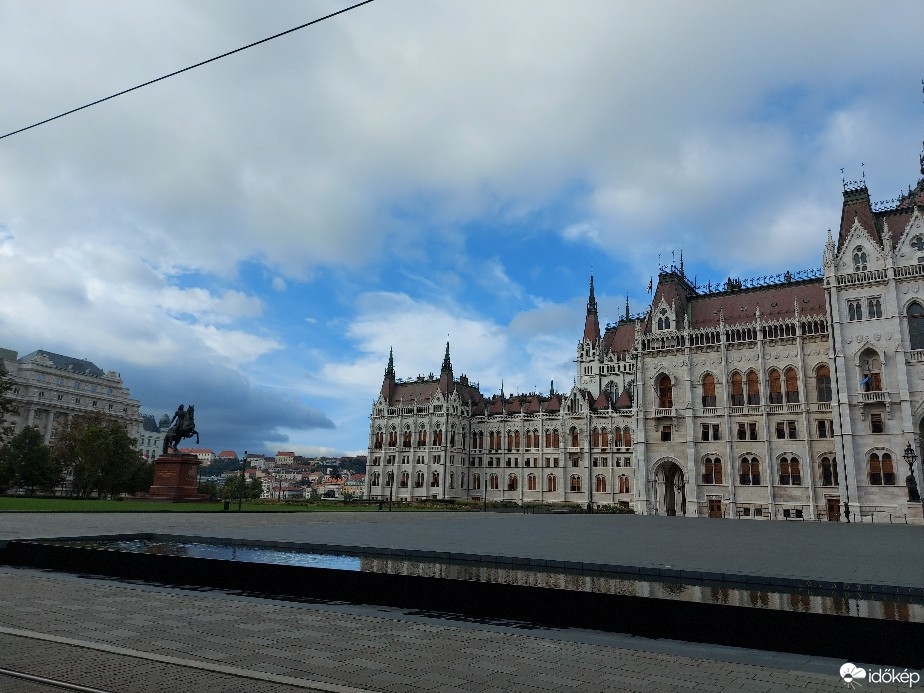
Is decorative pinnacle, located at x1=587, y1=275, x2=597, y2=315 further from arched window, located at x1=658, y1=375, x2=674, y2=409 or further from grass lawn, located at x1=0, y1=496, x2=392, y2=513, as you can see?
grass lawn, located at x1=0, y1=496, x2=392, y2=513

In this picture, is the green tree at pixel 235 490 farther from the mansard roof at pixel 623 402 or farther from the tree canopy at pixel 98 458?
the mansard roof at pixel 623 402

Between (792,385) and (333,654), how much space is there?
190 feet

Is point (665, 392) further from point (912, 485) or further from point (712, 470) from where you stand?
point (912, 485)

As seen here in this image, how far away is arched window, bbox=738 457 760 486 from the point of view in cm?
5572

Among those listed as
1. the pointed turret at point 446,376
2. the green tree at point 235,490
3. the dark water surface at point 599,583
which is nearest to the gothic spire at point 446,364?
the pointed turret at point 446,376

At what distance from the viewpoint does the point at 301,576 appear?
10906 mm

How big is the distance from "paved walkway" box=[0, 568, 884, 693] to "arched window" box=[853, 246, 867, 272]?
176 feet

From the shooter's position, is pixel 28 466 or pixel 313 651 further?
pixel 28 466

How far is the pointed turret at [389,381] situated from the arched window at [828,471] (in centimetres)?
7167

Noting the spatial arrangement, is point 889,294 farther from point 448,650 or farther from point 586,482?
point 448,650

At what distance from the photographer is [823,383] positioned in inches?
2125

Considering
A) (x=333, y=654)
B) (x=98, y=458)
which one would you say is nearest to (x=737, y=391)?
(x=333, y=654)

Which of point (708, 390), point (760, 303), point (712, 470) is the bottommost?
point (712, 470)

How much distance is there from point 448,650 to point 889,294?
5492 cm
